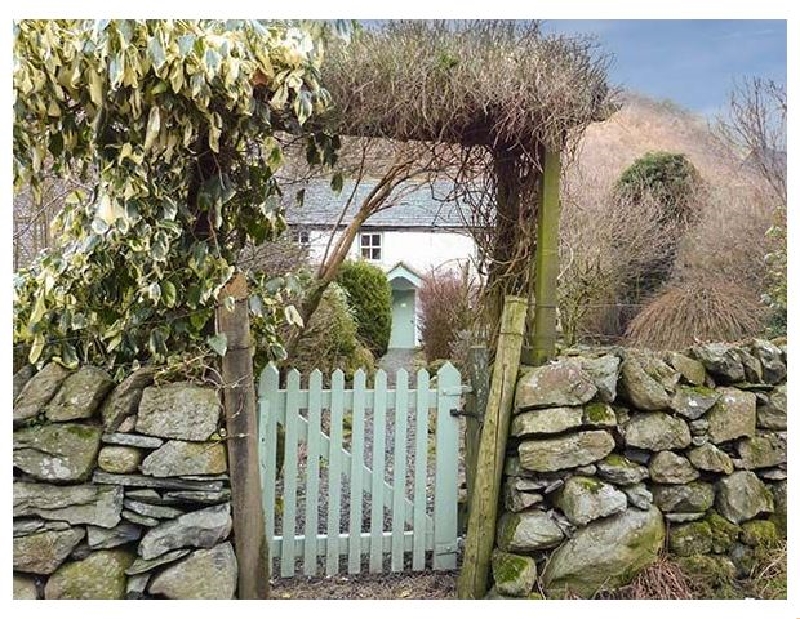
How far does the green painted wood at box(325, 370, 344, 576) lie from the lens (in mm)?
1953

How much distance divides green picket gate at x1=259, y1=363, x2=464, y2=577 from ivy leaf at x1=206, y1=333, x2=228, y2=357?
38 cm

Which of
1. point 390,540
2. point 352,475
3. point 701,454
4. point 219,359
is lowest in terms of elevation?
point 390,540

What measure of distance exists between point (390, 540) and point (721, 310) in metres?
2.47

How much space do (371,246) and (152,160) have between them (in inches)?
95.8

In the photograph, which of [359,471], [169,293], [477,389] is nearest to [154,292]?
[169,293]

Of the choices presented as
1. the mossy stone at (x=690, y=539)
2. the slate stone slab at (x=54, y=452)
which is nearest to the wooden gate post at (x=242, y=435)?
the slate stone slab at (x=54, y=452)

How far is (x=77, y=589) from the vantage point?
149 centimetres

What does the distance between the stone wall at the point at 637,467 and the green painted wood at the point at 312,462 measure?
64cm

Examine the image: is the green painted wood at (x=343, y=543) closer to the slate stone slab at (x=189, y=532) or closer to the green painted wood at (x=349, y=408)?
the green painted wood at (x=349, y=408)

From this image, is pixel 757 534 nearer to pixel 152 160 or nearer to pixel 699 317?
pixel 699 317

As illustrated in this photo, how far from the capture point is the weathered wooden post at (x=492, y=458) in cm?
179

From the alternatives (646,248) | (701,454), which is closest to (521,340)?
(701,454)

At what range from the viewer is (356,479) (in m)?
1.99

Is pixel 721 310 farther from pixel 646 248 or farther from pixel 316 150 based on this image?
pixel 316 150
